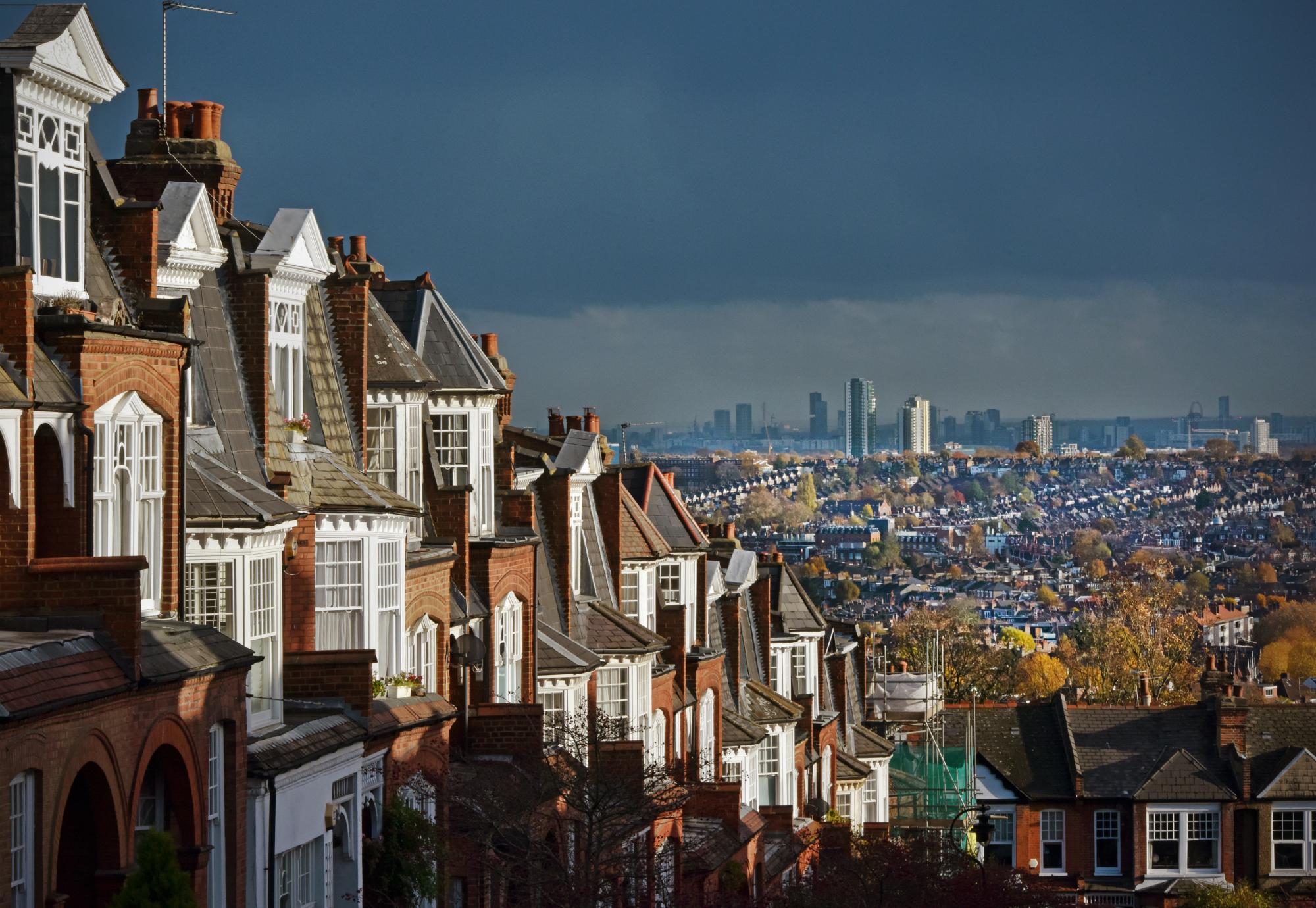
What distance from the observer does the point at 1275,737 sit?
87.9 meters

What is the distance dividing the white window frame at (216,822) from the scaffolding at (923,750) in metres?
49.0

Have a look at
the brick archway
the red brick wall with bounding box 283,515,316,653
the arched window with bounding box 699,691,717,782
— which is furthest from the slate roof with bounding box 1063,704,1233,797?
the brick archway

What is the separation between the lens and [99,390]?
926 inches

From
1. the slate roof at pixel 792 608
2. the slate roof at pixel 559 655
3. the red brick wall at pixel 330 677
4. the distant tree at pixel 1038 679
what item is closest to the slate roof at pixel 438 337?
the slate roof at pixel 559 655

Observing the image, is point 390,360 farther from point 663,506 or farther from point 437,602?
point 663,506

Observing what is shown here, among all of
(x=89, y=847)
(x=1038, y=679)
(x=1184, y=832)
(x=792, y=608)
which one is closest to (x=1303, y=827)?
(x=1184, y=832)

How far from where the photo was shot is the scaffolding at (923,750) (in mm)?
78562

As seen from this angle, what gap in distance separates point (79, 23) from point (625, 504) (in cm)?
2834

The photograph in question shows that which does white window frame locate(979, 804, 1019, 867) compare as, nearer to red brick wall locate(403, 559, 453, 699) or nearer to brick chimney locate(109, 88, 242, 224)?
red brick wall locate(403, 559, 453, 699)

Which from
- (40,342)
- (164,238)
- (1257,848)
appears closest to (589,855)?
(164,238)

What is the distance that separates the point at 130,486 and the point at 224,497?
3.06 meters

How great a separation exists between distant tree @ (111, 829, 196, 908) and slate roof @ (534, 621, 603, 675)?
21.9 m

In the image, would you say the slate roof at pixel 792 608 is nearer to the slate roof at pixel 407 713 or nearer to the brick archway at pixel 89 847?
the slate roof at pixel 407 713

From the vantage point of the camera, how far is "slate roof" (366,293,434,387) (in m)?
37.4
